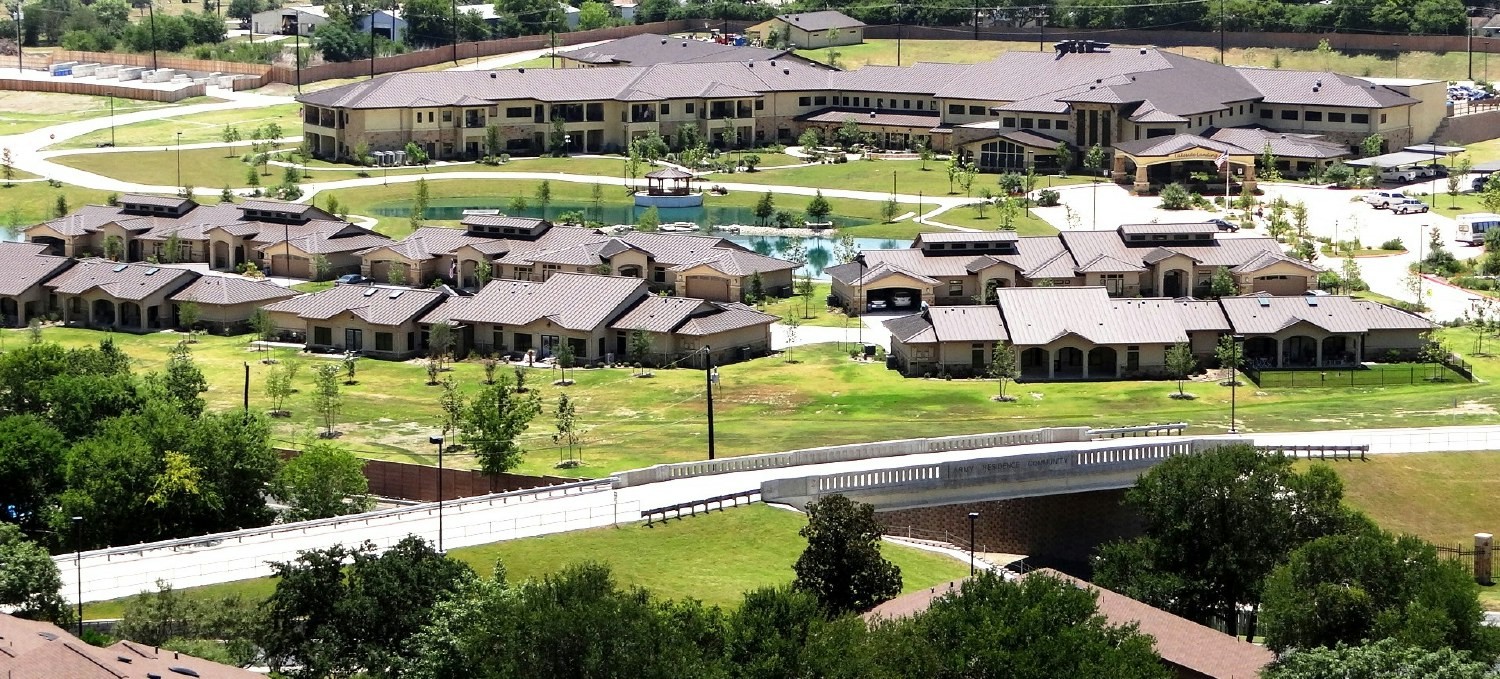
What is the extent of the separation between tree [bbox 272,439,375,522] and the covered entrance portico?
271 feet

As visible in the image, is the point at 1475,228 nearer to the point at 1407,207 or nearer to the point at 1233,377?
the point at 1407,207

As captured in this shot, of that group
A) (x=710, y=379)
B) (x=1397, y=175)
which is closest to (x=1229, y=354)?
(x=710, y=379)

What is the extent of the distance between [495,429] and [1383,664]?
3475 centimetres

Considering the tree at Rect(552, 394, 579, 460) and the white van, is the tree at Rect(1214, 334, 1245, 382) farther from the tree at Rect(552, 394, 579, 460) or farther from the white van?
the white van

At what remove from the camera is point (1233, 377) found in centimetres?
9844

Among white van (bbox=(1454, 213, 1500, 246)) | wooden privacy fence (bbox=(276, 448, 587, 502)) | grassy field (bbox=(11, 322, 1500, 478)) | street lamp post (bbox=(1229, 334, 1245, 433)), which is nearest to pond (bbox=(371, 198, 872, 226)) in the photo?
white van (bbox=(1454, 213, 1500, 246))

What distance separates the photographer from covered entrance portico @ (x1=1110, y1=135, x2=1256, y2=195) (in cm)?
15288

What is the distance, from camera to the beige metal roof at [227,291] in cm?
11838

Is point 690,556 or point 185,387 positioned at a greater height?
point 185,387

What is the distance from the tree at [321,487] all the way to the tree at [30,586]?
12.2 metres

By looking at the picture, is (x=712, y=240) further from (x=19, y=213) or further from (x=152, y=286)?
(x=19, y=213)

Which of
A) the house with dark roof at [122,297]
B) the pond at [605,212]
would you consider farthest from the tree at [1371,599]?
the pond at [605,212]

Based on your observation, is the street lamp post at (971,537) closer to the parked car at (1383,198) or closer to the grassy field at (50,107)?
the parked car at (1383,198)

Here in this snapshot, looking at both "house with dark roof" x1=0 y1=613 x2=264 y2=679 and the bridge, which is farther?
the bridge
